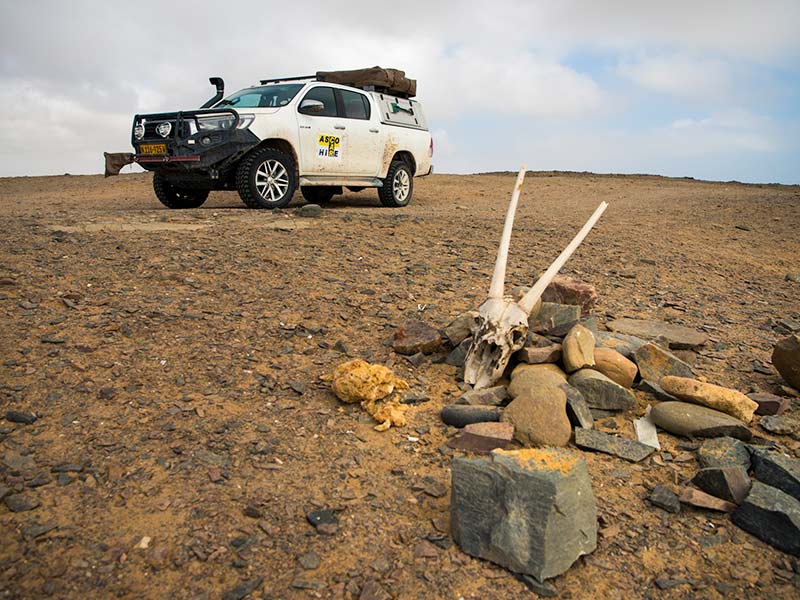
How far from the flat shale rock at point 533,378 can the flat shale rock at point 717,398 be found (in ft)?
2.14

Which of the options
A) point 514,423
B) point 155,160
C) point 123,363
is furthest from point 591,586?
point 155,160

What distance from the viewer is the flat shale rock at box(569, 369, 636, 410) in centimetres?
335

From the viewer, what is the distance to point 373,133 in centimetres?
944

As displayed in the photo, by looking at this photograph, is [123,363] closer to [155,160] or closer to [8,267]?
[8,267]

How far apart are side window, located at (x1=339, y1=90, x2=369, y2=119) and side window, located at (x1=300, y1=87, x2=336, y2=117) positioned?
0.21 meters

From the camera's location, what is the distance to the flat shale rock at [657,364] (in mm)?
3693

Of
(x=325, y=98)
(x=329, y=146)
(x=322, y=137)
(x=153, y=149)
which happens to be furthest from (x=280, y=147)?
(x=153, y=149)

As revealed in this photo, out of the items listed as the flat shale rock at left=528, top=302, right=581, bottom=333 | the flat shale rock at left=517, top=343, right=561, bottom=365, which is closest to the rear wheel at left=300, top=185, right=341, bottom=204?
the flat shale rock at left=528, top=302, right=581, bottom=333

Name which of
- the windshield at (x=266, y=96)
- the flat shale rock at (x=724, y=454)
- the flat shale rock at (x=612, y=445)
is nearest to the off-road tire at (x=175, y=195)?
the windshield at (x=266, y=96)

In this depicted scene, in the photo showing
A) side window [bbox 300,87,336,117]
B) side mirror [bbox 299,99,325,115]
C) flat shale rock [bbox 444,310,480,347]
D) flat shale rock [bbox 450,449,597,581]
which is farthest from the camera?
side window [bbox 300,87,336,117]

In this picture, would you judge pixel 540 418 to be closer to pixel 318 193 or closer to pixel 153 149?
pixel 153 149

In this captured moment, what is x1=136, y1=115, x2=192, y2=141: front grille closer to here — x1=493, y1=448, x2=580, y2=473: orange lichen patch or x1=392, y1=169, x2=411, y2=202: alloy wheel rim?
x1=392, y1=169, x2=411, y2=202: alloy wheel rim

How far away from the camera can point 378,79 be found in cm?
984

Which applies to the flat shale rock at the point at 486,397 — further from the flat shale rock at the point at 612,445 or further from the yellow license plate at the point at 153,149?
the yellow license plate at the point at 153,149
